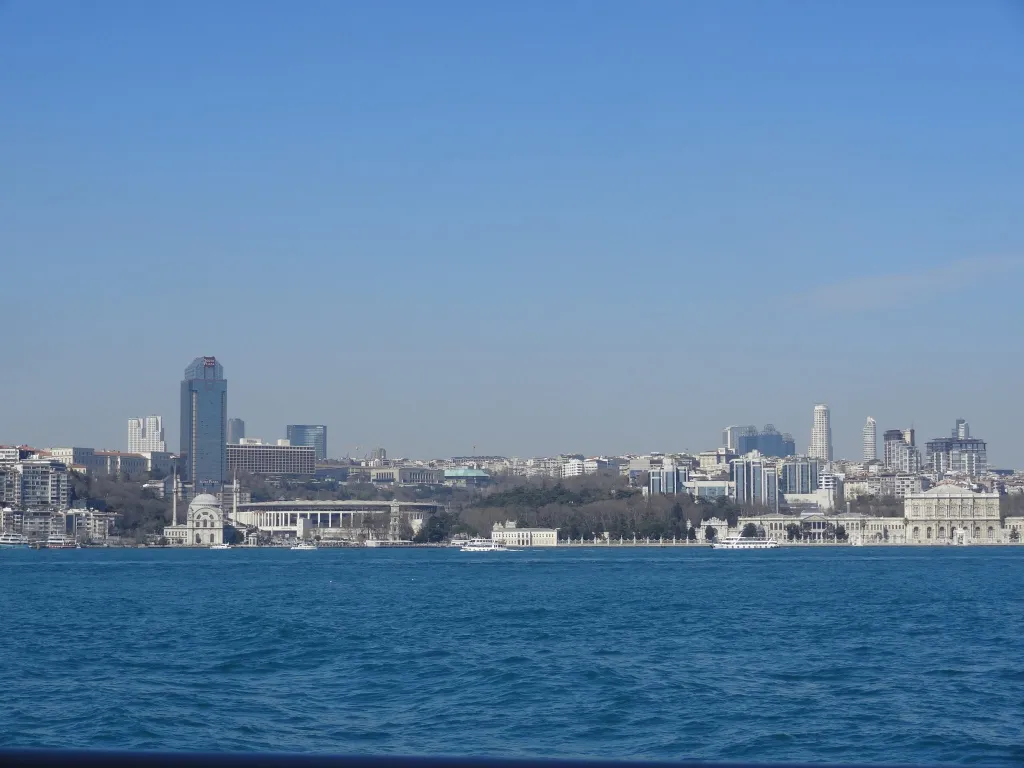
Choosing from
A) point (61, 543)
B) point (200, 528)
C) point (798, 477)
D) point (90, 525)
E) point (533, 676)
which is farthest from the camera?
point (798, 477)

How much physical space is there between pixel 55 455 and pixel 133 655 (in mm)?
97821

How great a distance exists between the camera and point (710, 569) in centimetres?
3850

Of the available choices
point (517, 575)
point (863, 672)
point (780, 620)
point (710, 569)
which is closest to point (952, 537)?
point (710, 569)

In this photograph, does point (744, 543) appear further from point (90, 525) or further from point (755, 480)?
point (90, 525)

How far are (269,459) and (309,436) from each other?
32719 millimetres

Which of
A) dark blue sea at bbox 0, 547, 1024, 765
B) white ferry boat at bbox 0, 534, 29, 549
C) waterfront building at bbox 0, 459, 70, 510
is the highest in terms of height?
waterfront building at bbox 0, 459, 70, 510

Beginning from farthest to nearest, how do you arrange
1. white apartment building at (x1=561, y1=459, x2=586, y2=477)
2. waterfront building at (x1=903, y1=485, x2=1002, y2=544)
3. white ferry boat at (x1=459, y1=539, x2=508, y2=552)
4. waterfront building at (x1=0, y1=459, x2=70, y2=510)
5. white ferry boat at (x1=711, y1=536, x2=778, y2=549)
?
white apartment building at (x1=561, y1=459, x2=586, y2=477), waterfront building at (x1=0, y1=459, x2=70, y2=510), waterfront building at (x1=903, y1=485, x2=1002, y2=544), white ferry boat at (x1=711, y1=536, x2=778, y2=549), white ferry boat at (x1=459, y1=539, x2=508, y2=552)

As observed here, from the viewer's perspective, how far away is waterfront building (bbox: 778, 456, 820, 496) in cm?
10831

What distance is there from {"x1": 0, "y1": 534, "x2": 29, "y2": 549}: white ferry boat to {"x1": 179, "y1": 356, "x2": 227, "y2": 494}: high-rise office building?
123 ft

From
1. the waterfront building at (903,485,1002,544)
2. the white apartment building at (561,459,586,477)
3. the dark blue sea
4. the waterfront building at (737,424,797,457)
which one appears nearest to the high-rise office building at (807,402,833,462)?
the waterfront building at (737,424,797,457)

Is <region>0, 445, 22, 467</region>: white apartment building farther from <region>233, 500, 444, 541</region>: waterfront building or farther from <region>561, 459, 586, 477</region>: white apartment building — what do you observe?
<region>561, 459, 586, 477</region>: white apartment building

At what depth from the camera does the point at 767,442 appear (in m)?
150

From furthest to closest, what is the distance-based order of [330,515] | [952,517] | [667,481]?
[667,481] < [330,515] < [952,517]

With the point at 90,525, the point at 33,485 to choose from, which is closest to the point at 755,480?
the point at 90,525
